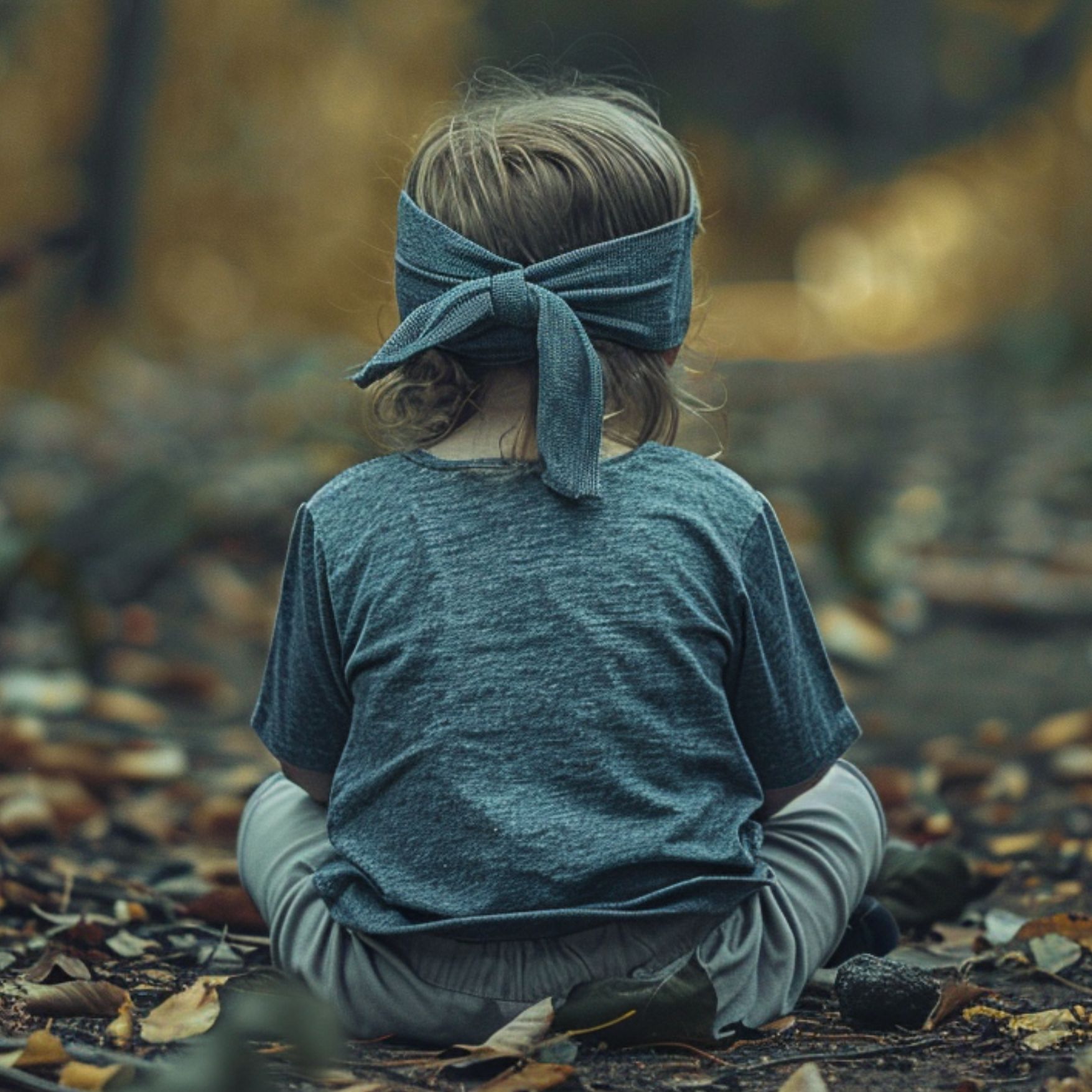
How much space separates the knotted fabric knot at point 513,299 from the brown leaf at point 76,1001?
0.80 m

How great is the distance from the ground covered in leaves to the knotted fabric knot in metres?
0.68

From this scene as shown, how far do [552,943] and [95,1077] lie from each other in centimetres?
45

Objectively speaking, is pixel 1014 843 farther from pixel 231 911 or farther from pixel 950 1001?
pixel 231 911

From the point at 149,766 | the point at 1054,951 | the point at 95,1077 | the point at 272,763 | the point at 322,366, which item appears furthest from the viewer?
the point at 322,366

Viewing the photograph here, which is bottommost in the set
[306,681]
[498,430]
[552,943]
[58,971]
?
[58,971]

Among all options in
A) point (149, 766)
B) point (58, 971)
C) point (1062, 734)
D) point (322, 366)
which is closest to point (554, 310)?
point (58, 971)

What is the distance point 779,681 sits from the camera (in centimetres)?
172

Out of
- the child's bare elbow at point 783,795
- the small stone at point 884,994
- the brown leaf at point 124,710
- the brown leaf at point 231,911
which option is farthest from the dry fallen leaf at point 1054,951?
the brown leaf at point 124,710

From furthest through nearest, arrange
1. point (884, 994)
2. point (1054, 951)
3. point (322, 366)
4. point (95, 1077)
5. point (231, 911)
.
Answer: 1. point (322, 366)
2. point (231, 911)
3. point (1054, 951)
4. point (884, 994)
5. point (95, 1077)

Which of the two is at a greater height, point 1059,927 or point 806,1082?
point 806,1082

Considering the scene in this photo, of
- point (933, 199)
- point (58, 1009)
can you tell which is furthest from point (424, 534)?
point (933, 199)

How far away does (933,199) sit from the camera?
11844mm

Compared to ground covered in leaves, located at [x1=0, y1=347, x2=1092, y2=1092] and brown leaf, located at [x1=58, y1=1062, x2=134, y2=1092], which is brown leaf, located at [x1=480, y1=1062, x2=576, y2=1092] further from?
brown leaf, located at [x1=58, y1=1062, x2=134, y2=1092]

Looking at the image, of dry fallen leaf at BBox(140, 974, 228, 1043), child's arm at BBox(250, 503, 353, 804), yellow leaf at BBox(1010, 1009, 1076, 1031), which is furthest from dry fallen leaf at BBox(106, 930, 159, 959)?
A: yellow leaf at BBox(1010, 1009, 1076, 1031)
